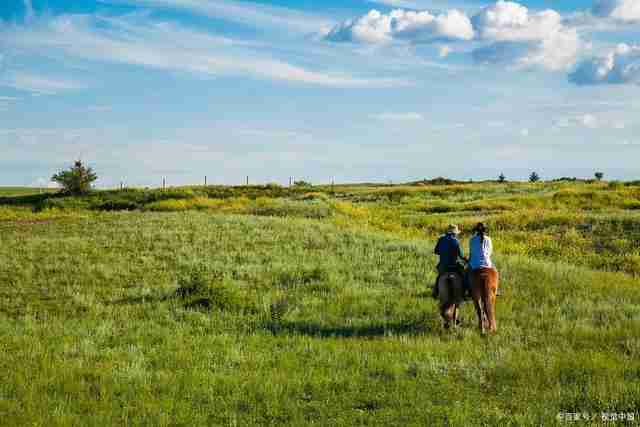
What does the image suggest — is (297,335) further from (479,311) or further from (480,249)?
(480,249)

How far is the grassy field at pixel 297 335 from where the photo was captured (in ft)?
30.4

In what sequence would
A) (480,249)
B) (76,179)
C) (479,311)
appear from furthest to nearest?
(76,179) < (479,311) < (480,249)

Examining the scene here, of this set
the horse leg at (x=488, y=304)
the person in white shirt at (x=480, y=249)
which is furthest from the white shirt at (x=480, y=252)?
the horse leg at (x=488, y=304)

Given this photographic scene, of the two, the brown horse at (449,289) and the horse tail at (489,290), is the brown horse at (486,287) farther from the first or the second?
the brown horse at (449,289)

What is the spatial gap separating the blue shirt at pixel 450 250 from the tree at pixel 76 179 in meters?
74.3

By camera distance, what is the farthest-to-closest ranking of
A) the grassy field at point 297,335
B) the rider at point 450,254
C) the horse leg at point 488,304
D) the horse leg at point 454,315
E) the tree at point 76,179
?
1. the tree at point 76,179
2. the horse leg at point 454,315
3. the rider at point 450,254
4. the horse leg at point 488,304
5. the grassy field at point 297,335

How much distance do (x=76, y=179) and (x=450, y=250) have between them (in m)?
77.6

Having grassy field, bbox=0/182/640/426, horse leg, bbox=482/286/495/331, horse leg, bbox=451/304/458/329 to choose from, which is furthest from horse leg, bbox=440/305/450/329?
horse leg, bbox=482/286/495/331

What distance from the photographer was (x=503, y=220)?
139 feet

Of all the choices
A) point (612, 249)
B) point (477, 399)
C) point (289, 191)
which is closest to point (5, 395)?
point (477, 399)

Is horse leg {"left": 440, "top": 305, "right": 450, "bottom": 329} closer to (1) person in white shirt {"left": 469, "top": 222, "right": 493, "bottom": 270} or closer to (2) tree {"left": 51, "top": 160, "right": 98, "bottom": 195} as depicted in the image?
(1) person in white shirt {"left": 469, "top": 222, "right": 493, "bottom": 270}

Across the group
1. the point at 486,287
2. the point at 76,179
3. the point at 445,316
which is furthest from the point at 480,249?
the point at 76,179

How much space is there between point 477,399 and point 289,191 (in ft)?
252

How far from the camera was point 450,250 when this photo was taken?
45.7 feet
